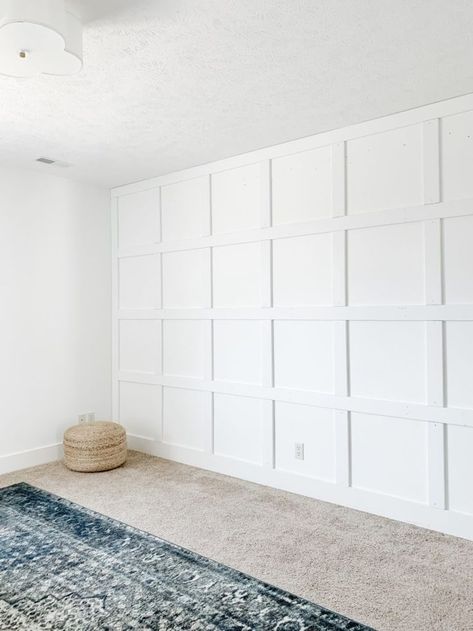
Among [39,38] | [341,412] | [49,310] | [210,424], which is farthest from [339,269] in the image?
[49,310]

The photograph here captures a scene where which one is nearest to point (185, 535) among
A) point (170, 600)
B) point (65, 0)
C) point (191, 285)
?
point (170, 600)

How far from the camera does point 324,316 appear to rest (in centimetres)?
Result: 340

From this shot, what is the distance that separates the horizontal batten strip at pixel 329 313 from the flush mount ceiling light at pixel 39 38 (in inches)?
80.9

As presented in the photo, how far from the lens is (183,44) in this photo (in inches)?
89.9

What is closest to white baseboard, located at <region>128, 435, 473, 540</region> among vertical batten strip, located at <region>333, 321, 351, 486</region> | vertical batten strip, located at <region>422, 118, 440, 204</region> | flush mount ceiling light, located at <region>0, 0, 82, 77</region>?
vertical batten strip, located at <region>333, 321, 351, 486</region>

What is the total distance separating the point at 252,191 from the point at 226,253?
52 centimetres

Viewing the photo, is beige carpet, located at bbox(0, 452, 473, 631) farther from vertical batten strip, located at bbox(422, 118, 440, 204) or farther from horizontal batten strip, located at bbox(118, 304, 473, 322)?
vertical batten strip, located at bbox(422, 118, 440, 204)

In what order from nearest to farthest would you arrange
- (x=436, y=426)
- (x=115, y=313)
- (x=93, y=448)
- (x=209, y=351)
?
(x=436, y=426) → (x=93, y=448) → (x=209, y=351) → (x=115, y=313)

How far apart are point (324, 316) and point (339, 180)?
0.91 metres

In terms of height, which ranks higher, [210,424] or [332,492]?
[210,424]

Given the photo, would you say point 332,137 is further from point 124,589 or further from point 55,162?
point 124,589

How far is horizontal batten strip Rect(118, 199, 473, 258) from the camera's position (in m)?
2.91

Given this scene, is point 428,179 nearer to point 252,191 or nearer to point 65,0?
point 252,191

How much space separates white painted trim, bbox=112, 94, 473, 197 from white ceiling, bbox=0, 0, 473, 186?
6 cm
